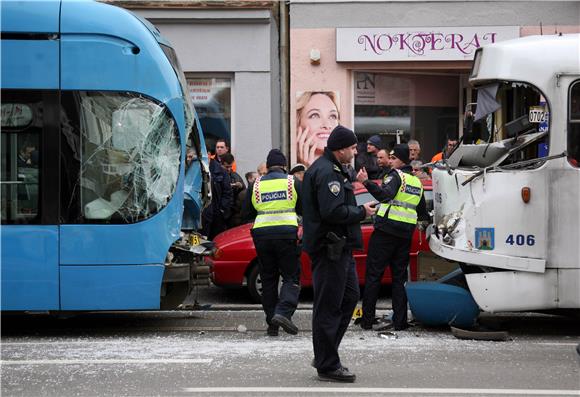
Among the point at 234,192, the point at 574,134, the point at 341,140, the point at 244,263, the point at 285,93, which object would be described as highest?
the point at 285,93

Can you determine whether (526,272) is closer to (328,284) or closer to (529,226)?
(529,226)

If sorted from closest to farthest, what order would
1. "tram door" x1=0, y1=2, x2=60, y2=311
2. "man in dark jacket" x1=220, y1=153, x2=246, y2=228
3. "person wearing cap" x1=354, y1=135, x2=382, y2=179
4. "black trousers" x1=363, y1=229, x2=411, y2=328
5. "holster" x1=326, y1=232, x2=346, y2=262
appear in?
1. "holster" x1=326, y1=232, x2=346, y2=262
2. "tram door" x1=0, y1=2, x2=60, y2=311
3. "black trousers" x1=363, y1=229, x2=411, y2=328
4. "man in dark jacket" x1=220, y1=153, x2=246, y2=228
5. "person wearing cap" x1=354, y1=135, x2=382, y2=179

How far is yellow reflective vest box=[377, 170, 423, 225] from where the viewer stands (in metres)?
9.95

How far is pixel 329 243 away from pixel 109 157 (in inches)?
113

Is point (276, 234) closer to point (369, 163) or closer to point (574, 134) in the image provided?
point (574, 134)

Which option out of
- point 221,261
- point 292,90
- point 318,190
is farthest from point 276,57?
point 318,190

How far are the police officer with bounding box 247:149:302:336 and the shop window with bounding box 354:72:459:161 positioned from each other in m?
7.26

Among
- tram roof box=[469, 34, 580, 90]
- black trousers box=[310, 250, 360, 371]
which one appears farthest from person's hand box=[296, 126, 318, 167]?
black trousers box=[310, 250, 360, 371]

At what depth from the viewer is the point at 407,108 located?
17.3 metres

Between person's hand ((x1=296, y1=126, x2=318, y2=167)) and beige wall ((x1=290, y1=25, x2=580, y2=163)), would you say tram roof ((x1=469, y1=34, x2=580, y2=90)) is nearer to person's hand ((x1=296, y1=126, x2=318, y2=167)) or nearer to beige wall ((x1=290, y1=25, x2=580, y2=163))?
beige wall ((x1=290, y1=25, x2=580, y2=163))

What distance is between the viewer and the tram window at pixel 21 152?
9422mm

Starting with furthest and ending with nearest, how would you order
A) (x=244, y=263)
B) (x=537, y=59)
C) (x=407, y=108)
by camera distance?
(x=407, y=108) < (x=244, y=263) < (x=537, y=59)

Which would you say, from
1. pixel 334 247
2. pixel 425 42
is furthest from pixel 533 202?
pixel 425 42

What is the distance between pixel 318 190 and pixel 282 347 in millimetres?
2062
